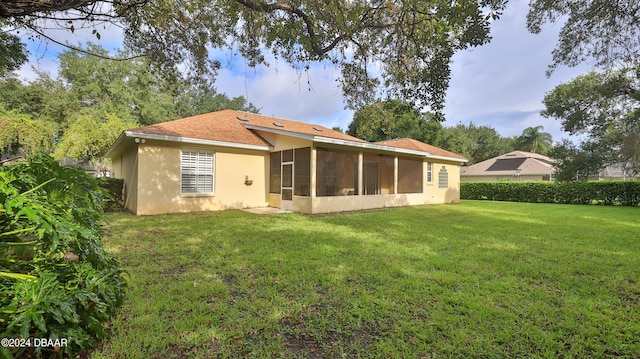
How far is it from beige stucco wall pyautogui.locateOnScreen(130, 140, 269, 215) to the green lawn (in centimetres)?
362

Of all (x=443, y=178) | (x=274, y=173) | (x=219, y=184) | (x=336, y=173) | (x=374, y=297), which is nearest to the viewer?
(x=374, y=297)

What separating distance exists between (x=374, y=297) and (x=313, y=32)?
4.61m

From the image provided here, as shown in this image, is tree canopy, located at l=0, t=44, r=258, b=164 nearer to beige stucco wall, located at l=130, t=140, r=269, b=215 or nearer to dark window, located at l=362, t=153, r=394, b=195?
beige stucco wall, located at l=130, t=140, r=269, b=215

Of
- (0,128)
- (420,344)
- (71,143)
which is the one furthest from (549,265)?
(0,128)

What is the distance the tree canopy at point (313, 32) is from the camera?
4.39 m

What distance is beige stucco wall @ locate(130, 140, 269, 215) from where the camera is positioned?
10.2 metres

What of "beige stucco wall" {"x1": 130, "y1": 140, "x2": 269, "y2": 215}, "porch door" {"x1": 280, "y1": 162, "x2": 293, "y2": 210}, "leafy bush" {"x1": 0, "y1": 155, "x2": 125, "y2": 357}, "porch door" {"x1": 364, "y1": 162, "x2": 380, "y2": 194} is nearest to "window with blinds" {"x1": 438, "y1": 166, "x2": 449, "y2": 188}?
"porch door" {"x1": 364, "y1": 162, "x2": 380, "y2": 194}

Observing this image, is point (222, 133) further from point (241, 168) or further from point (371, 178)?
point (371, 178)

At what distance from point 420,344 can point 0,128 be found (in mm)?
23697

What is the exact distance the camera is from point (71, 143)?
17406 mm

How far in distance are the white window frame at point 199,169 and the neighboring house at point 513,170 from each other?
2766 centimetres

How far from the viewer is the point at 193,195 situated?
11.1 metres

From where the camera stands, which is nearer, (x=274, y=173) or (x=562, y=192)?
(x=274, y=173)

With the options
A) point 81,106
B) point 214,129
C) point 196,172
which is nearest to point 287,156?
point 214,129
